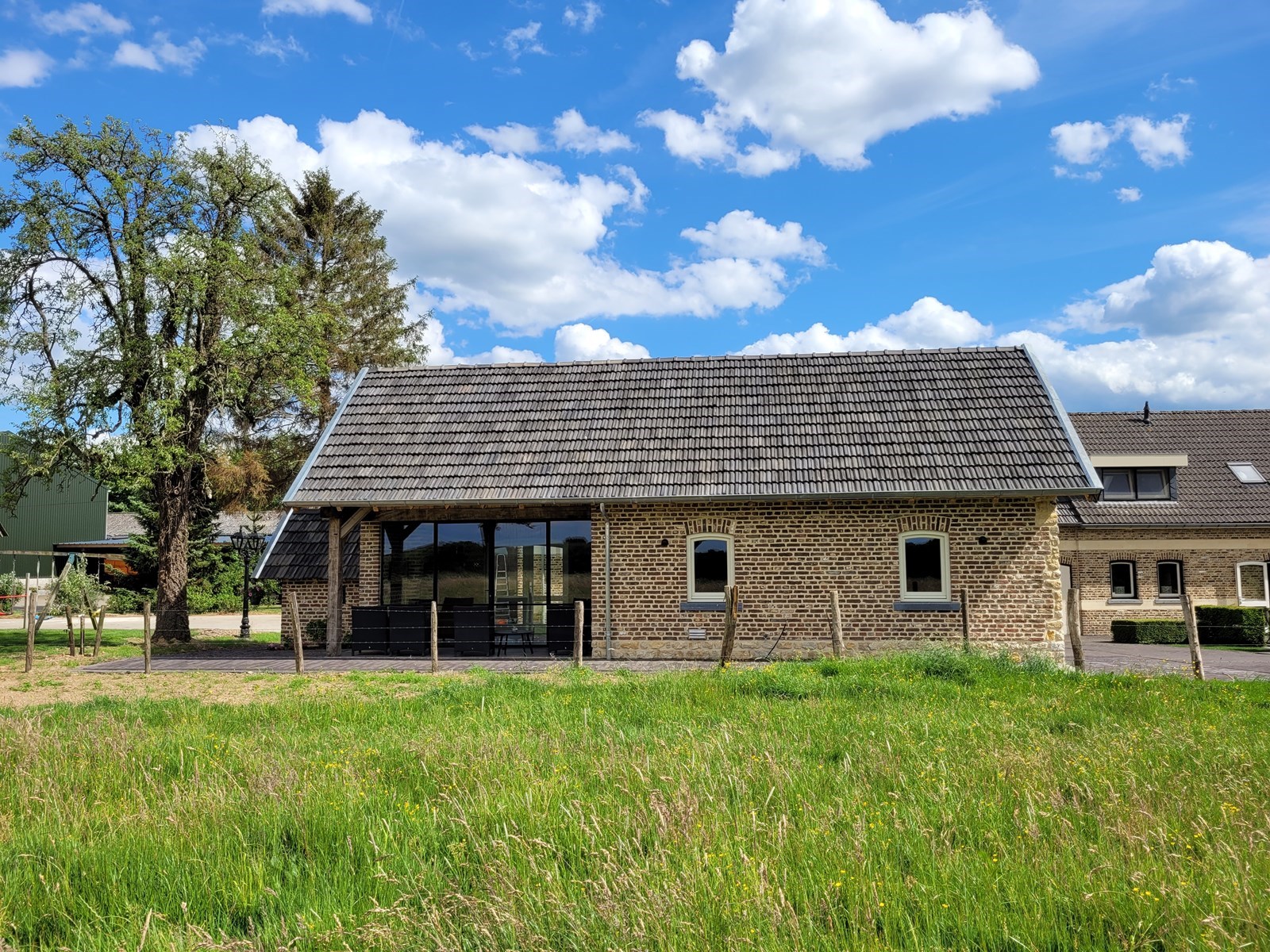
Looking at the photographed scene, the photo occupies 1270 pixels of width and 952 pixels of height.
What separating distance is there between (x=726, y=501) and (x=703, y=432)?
200 cm

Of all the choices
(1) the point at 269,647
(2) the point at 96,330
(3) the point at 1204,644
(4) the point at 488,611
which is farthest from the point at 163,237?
(3) the point at 1204,644

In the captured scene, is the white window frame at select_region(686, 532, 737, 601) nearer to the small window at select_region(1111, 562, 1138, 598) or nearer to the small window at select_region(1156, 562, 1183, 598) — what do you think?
the small window at select_region(1111, 562, 1138, 598)

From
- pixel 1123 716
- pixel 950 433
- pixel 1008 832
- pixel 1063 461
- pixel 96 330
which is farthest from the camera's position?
pixel 96 330

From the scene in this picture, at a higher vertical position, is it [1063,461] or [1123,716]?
[1063,461]

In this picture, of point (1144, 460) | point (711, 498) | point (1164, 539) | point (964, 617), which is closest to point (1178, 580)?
point (1164, 539)

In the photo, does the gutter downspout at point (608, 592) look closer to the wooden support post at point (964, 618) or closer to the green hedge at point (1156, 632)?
the wooden support post at point (964, 618)

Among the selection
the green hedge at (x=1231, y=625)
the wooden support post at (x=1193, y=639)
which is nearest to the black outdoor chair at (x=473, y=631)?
the wooden support post at (x=1193, y=639)

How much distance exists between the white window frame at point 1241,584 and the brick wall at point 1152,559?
0.08 meters

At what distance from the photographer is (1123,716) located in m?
8.67

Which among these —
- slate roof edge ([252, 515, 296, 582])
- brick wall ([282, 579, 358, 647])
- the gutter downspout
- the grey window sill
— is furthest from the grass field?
slate roof edge ([252, 515, 296, 582])

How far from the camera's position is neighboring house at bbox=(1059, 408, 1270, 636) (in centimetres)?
2514

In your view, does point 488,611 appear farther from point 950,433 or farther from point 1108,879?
point 1108,879

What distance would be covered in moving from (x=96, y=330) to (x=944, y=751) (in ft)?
73.9

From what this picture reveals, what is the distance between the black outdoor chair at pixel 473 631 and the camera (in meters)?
17.7
